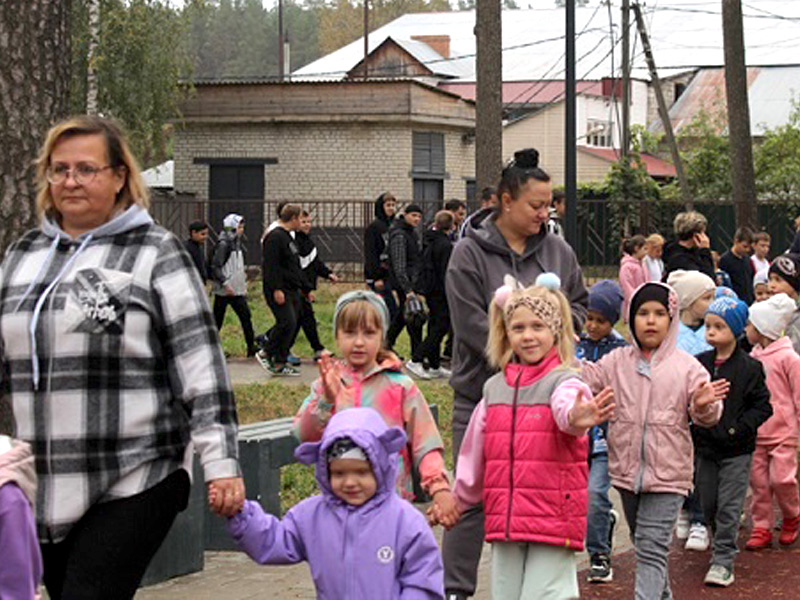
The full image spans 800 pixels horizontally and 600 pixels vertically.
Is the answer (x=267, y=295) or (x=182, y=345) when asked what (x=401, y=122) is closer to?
(x=267, y=295)

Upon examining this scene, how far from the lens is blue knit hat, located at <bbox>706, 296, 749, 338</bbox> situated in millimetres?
8938

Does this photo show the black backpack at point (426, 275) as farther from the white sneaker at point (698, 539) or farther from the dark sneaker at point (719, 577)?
the dark sneaker at point (719, 577)

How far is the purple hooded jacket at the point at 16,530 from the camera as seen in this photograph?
402 cm

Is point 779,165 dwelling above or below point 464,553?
above

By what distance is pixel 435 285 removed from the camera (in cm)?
1739

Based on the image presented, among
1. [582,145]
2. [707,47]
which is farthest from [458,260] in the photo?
[707,47]

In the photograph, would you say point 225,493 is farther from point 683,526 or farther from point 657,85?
point 657,85

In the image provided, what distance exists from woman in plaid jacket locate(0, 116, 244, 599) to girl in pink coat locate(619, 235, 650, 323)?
12882mm

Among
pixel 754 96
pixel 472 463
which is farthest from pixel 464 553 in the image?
pixel 754 96

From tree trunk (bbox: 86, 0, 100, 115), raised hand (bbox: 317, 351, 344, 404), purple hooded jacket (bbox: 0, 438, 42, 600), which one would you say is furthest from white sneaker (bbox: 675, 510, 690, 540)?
tree trunk (bbox: 86, 0, 100, 115)

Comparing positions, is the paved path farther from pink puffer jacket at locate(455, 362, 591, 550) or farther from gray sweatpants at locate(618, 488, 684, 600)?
pink puffer jacket at locate(455, 362, 591, 550)

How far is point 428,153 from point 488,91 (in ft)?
73.0

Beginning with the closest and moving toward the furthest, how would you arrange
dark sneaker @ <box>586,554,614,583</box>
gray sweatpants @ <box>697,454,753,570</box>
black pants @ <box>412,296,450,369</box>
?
dark sneaker @ <box>586,554,614,583</box>, gray sweatpants @ <box>697,454,753,570</box>, black pants @ <box>412,296,450,369</box>

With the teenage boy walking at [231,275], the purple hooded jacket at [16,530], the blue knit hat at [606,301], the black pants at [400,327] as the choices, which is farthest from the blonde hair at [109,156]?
the teenage boy walking at [231,275]
